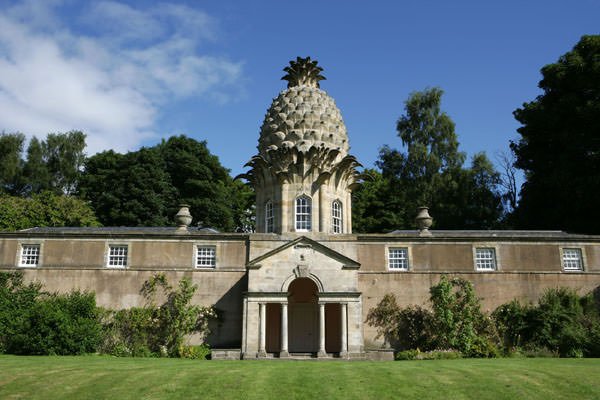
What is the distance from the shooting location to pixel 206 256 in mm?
27562

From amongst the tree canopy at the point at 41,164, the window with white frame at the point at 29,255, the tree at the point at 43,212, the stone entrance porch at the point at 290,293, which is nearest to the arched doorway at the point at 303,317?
the stone entrance porch at the point at 290,293

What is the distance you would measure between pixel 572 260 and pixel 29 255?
2980 centimetres

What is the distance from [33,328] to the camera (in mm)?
22750

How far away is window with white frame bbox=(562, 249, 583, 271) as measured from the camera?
27.8 meters

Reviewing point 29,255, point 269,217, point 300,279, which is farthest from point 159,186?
point 300,279

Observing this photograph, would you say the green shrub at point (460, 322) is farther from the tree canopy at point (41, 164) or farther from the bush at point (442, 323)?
the tree canopy at point (41, 164)

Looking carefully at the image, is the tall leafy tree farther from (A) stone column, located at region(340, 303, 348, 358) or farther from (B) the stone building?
(A) stone column, located at region(340, 303, 348, 358)

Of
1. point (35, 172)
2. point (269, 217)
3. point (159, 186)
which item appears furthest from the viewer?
point (35, 172)

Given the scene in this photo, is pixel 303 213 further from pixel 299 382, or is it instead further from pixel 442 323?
pixel 299 382

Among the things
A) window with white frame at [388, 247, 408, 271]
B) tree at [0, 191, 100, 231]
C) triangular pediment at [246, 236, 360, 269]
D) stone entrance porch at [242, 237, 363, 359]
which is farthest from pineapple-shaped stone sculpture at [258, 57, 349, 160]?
tree at [0, 191, 100, 231]

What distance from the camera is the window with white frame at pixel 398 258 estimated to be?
2764 cm

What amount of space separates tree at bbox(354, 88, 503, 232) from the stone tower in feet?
49.3

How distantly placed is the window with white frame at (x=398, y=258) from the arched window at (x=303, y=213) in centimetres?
471

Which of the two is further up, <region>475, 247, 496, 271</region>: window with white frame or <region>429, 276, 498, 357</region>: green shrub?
<region>475, 247, 496, 271</region>: window with white frame
